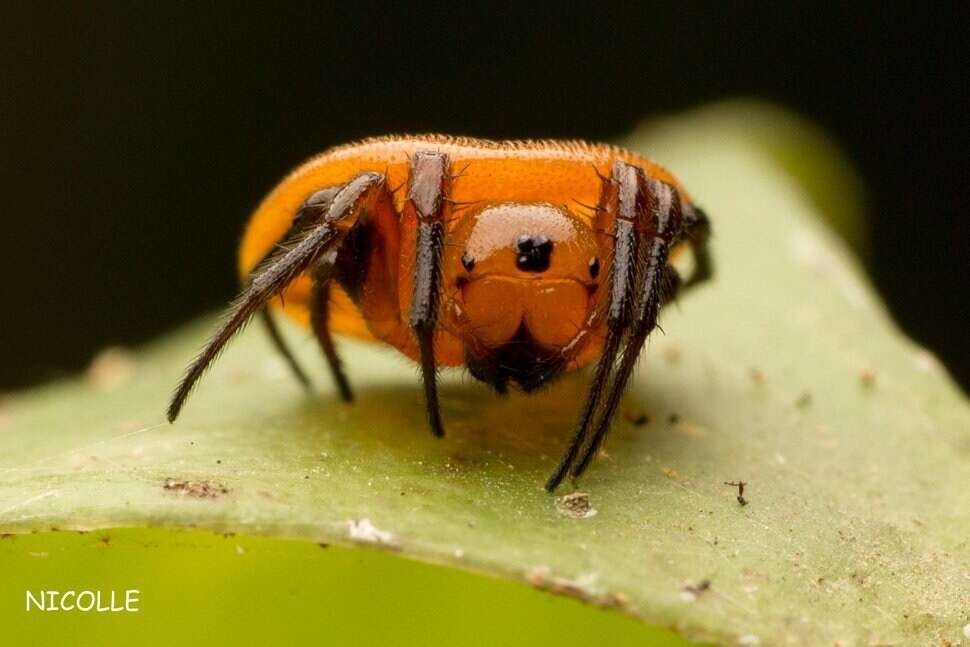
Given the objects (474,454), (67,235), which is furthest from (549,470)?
(67,235)

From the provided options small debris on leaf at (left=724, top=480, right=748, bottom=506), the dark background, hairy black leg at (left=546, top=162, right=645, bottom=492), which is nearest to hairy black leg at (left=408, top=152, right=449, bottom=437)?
hairy black leg at (left=546, top=162, right=645, bottom=492)

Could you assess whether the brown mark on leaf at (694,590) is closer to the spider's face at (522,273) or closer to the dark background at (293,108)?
the spider's face at (522,273)

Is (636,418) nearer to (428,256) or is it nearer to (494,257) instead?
(494,257)

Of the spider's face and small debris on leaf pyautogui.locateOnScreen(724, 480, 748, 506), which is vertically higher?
the spider's face

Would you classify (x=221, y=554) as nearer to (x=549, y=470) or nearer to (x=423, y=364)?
(x=423, y=364)

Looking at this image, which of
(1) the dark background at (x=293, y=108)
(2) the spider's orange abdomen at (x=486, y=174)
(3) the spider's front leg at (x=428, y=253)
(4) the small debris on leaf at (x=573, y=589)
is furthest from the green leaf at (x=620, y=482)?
(1) the dark background at (x=293, y=108)

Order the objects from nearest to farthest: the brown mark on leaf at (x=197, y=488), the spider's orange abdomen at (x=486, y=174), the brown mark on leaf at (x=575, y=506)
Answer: the brown mark on leaf at (x=197, y=488) < the brown mark on leaf at (x=575, y=506) < the spider's orange abdomen at (x=486, y=174)

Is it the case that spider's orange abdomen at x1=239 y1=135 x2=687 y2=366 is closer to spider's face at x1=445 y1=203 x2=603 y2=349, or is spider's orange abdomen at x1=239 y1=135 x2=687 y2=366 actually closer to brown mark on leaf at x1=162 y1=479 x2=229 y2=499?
spider's face at x1=445 y1=203 x2=603 y2=349
